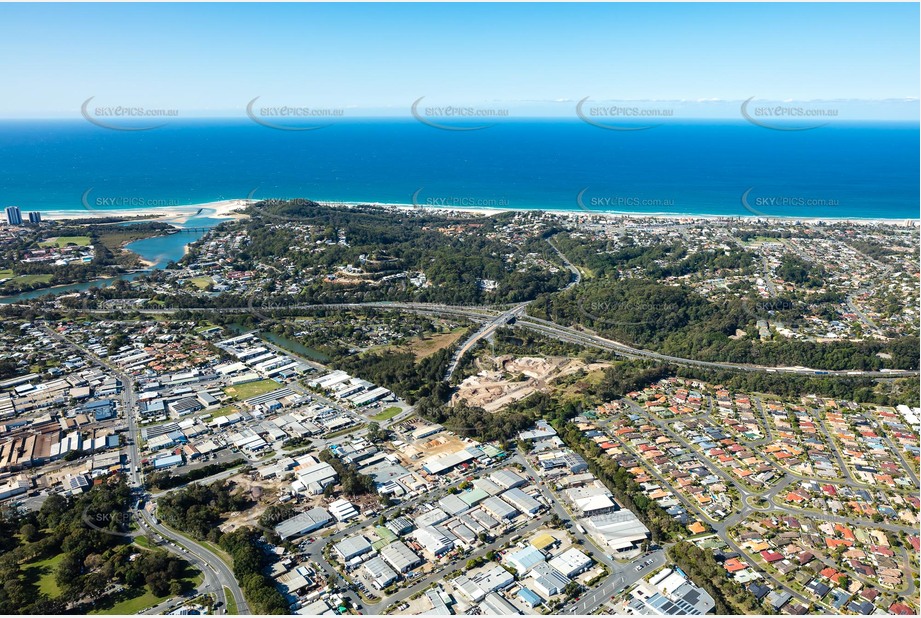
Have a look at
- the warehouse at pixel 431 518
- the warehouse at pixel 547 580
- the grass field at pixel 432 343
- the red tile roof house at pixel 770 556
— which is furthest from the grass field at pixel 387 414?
the red tile roof house at pixel 770 556

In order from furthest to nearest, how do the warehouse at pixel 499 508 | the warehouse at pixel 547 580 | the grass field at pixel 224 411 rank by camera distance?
the grass field at pixel 224 411 < the warehouse at pixel 499 508 < the warehouse at pixel 547 580

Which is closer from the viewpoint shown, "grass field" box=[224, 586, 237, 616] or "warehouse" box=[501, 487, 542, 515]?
"grass field" box=[224, 586, 237, 616]

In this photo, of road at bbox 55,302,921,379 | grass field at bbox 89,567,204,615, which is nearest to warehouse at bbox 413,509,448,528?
grass field at bbox 89,567,204,615

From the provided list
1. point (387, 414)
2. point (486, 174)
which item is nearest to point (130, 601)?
point (387, 414)

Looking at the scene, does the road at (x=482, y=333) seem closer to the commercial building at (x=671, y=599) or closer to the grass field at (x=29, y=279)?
the commercial building at (x=671, y=599)

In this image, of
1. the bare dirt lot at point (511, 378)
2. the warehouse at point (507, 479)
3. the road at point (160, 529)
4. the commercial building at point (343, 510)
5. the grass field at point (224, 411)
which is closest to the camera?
the road at point (160, 529)

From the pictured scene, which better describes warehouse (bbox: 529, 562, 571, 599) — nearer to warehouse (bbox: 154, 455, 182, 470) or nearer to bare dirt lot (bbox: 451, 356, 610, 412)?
bare dirt lot (bbox: 451, 356, 610, 412)
